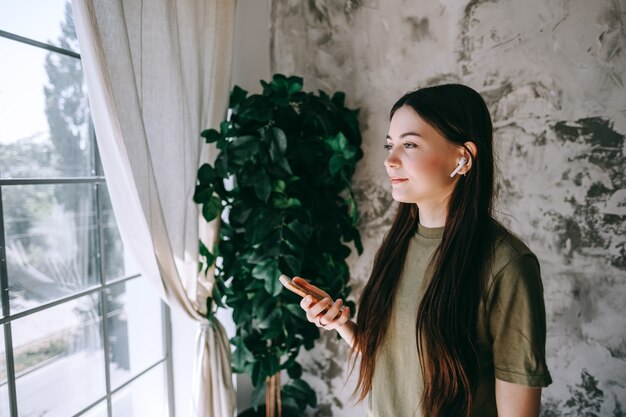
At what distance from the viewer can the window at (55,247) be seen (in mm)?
1237

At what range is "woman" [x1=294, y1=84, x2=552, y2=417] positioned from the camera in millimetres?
906

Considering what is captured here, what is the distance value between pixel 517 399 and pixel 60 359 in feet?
4.84

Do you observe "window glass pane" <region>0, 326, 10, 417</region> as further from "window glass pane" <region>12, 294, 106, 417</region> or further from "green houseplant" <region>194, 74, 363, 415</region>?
"green houseplant" <region>194, 74, 363, 415</region>

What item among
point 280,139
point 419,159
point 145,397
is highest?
point 280,139

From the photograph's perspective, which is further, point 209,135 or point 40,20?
point 209,135

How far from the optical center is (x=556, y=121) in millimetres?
1681

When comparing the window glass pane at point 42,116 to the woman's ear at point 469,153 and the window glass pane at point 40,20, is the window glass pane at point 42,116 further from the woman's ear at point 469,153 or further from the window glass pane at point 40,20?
the woman's ear at point 469,153

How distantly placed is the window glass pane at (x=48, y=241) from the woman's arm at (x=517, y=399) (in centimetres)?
140

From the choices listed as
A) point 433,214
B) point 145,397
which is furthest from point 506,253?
point 145,397

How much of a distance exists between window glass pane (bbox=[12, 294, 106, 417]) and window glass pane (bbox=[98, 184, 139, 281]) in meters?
0.13

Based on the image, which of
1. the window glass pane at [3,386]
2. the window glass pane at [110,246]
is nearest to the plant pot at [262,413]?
the window glass pane at [110,246]

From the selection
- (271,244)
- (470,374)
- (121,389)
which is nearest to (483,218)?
(470,374)

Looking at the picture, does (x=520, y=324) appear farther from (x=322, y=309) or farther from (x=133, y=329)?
(x=133, y=329)

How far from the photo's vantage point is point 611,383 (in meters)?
1.69
